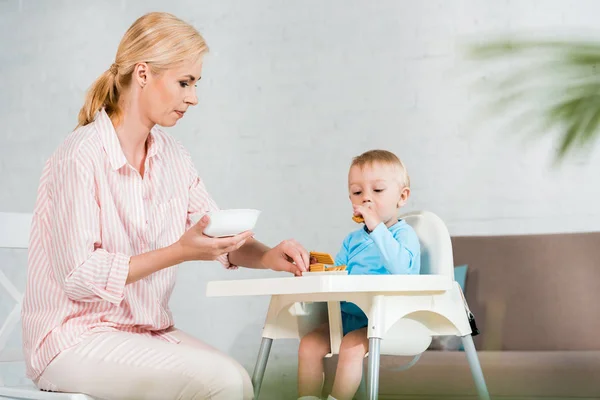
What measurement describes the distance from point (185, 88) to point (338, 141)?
5.22 feet

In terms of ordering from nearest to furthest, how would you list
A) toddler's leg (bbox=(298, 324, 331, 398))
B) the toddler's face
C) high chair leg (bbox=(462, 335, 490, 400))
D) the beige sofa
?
1. high chair leg (bbox=(462, 335, 490, 400))
2. toddler's leg (bbox=(298, 324, 331, 398))
3. the toddler's face
4. the beige sofa

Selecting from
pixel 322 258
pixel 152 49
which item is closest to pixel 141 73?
pixel 152 49

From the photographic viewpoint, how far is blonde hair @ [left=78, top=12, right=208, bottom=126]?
1786 mm

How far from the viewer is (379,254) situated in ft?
6.76

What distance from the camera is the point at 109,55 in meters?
3.87

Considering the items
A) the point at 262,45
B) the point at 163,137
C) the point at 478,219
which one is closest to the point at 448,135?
the point at 478,219

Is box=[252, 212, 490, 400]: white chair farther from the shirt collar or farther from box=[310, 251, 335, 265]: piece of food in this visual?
the shirt collar

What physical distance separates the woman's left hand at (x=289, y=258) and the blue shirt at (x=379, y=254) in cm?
21


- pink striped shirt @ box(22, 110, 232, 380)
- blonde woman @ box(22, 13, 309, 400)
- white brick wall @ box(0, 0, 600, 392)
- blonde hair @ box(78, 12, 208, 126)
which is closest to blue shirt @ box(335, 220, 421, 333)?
blonde woman @ box(22, 13, 309, 400)

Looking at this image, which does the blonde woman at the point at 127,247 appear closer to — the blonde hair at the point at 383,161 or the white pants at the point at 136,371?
the white pants at the point at 136,371

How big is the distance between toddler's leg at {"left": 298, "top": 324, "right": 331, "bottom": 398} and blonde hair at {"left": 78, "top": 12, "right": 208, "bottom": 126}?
72 cm

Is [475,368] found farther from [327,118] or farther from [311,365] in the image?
[327,118]

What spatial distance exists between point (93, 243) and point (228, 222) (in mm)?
322

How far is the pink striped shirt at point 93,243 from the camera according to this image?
161 cm
